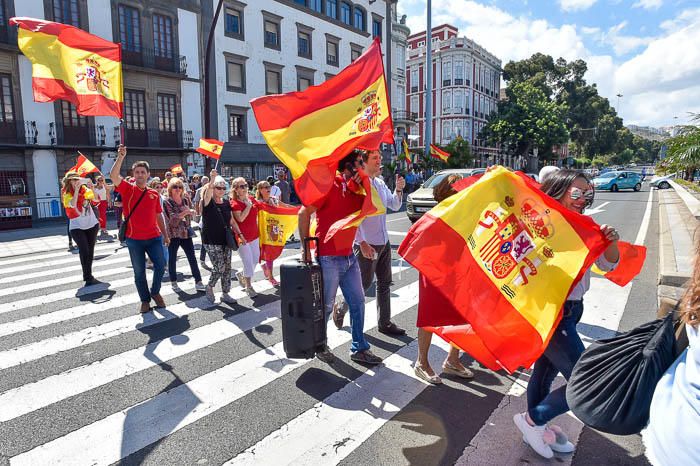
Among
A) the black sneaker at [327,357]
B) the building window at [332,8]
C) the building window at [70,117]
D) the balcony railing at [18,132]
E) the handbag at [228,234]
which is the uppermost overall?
the building window at [332,8]

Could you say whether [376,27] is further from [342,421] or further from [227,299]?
[342,421]

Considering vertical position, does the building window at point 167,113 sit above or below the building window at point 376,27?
below

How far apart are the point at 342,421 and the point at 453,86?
57009 mm

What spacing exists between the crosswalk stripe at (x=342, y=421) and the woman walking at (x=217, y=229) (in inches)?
117

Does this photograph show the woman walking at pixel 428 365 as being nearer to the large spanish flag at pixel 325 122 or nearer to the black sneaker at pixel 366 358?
the black sneaker at pixel 366 358

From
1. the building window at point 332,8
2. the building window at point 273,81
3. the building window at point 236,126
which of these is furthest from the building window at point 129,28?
the building window at point 332,8

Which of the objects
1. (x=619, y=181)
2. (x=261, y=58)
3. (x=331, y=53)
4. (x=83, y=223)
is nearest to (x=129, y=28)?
(x=261, y=58)

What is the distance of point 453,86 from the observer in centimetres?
5547

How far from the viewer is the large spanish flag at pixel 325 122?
3.97 metres

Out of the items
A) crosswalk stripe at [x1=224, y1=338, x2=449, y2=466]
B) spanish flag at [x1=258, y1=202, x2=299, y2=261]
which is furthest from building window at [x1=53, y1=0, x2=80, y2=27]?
crosswalk stripe at [x1=224, y1=338, x2=449, y2=466]

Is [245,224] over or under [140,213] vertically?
under

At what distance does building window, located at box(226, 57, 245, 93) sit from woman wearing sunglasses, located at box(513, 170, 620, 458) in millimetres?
26909

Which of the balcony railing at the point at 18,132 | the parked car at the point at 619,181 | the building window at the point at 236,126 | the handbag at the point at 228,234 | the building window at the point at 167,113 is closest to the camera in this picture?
the handbag at the point at 228,234

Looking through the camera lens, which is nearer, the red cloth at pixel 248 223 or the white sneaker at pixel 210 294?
the white sneaker at pixel 210 294
